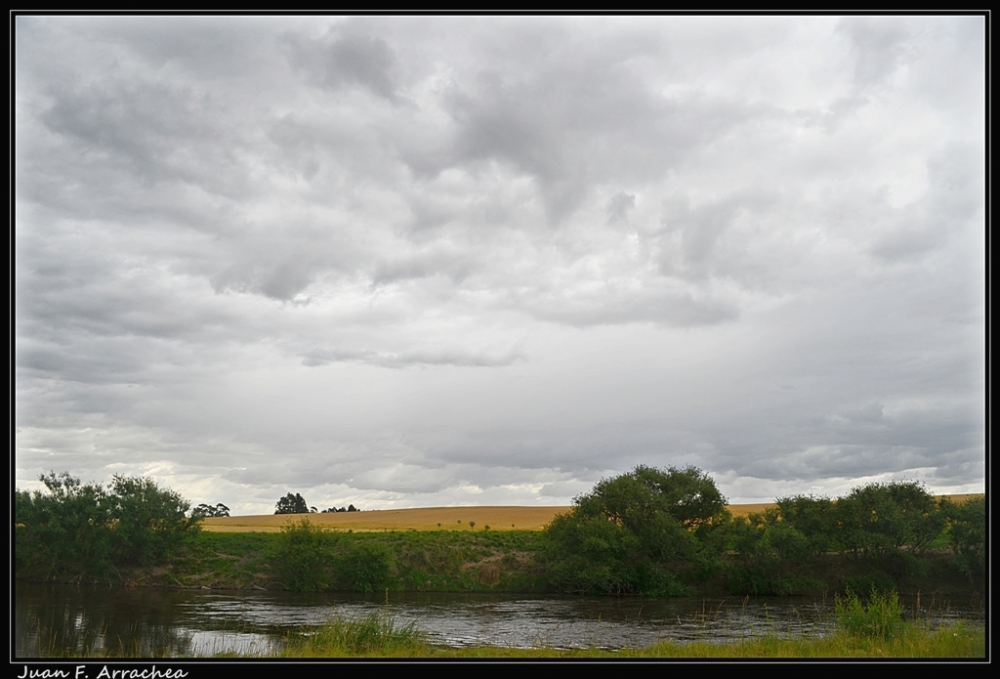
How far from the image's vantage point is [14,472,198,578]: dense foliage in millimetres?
40688

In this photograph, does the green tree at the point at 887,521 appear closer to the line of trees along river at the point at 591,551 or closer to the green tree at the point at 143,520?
the line of trees along river at the point at 591,551

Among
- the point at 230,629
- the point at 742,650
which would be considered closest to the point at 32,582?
the point at 230,629

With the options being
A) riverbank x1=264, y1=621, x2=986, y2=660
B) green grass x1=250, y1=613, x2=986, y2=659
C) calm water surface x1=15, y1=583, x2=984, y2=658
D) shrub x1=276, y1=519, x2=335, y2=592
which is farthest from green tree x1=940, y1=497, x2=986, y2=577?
shrub x1=276, y1=519, x2=335, y2=592

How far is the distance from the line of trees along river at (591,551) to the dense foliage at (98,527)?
7 cm

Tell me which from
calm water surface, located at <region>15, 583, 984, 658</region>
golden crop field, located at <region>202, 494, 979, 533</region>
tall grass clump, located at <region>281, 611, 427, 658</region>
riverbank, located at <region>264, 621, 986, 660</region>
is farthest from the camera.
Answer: golden crop field, located at <region>202, 494, 979, 533</region>

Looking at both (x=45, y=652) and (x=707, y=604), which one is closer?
(x=45, y=652)

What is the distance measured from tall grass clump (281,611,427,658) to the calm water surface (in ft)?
14.2

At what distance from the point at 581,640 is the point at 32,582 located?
1395 inches

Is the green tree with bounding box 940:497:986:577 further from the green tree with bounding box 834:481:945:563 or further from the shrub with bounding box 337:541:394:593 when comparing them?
the shrub with bounding box 337:541:394:593

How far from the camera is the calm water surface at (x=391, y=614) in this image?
23.6m

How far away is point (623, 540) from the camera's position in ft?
147

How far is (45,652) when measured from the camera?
18859mm

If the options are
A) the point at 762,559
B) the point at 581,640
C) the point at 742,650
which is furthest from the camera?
the point at 762,559
